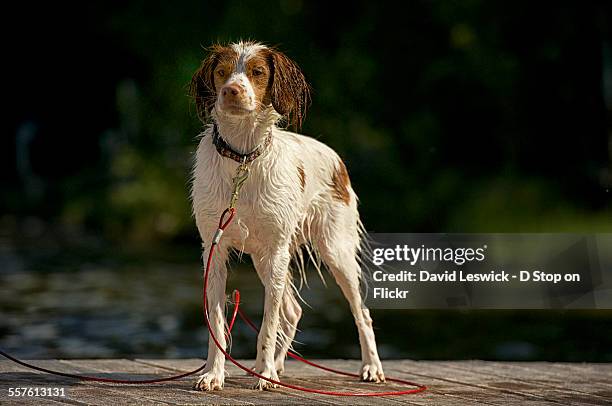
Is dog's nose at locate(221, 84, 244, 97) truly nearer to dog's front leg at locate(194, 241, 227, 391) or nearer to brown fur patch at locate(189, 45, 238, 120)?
brown fur patch at locate(189, 45, 238, 120)

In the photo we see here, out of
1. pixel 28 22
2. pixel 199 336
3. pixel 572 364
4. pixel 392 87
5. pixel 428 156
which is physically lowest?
pixel 572 364

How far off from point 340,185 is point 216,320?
1.09m

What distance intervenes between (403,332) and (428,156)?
380 inches

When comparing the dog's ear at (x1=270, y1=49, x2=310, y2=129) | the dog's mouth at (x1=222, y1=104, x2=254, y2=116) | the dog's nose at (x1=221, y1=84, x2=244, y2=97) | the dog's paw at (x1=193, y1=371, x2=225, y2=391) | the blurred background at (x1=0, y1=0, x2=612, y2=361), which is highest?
the blurred background at (x1=0, y1=0, x2=612, y2=361)

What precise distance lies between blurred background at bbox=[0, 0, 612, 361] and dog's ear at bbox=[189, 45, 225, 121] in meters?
9.35

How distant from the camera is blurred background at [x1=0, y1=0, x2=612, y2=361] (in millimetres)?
18625

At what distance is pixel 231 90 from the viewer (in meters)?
4.66

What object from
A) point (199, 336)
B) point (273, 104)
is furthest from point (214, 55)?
point (199, 336)

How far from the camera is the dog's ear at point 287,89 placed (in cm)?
491

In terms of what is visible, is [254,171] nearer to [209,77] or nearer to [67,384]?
[209,77]

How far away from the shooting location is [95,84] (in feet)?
82.2

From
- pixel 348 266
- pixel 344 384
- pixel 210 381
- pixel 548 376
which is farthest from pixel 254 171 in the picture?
pixel 548 376

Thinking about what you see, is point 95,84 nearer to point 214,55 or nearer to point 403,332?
point 403,332

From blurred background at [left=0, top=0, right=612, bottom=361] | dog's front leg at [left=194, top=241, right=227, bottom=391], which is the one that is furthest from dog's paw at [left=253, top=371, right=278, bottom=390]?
blurred background at [left=0, top=0, right=612, bottom=361]
